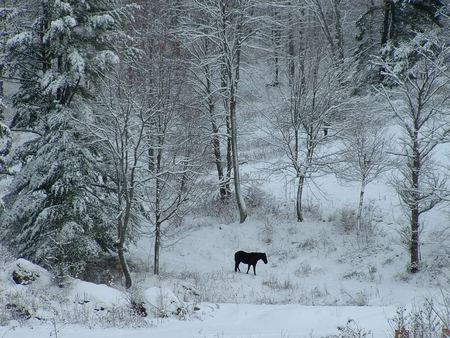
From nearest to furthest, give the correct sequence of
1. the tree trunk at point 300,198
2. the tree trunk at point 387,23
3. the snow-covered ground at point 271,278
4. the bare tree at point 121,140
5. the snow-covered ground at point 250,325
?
the snow-covered ground at point 250,325 → the snow-covered ground at point 271,278 → the bare tree at point 121,140 → the tree trunk at point 300,198 → the tree trunk at point 387,23

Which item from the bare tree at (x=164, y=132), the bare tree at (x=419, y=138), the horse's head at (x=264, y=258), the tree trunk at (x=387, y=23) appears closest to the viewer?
the bare tree at (x=164, y=132)

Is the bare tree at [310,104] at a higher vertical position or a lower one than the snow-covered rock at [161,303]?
higher

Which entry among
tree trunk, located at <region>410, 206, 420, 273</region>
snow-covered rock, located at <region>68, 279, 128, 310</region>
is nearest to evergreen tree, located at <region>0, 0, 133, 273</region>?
snow-covered rock, located at <region>68, 279, 128, 310</region>

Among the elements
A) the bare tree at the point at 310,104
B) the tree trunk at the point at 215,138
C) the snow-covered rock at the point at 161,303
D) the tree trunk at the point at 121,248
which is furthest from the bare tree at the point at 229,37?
the snow-covered rock at the point at 161,303

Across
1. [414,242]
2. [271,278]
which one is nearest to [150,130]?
[271,278]

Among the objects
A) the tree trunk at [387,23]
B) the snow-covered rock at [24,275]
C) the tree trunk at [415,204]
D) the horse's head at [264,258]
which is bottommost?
the snow-covered rock at [24,275]

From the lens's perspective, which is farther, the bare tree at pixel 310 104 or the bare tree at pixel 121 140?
the bare tree at pixel 310 104

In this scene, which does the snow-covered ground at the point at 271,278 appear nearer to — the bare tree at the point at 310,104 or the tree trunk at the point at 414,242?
the tree trunk at the point at 414,242

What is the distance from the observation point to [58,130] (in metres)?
14.2

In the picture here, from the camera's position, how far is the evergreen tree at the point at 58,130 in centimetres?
1381

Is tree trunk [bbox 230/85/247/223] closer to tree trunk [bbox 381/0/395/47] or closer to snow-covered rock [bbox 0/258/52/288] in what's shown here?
snow-covered rock [bbox 0/258/52/288]

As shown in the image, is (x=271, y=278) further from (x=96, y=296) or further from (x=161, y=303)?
(x=161, y=303)

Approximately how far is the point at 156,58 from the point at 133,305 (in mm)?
9019

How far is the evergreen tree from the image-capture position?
13812mm
